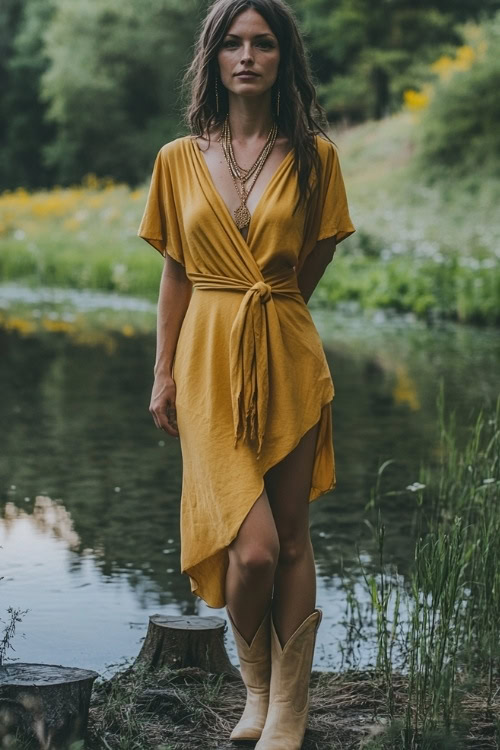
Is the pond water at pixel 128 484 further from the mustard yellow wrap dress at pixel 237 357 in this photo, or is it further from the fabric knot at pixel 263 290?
the fabric knot at pixel 263 290

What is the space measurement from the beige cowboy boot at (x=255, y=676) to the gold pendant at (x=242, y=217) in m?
1.03

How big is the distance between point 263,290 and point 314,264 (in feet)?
1.11

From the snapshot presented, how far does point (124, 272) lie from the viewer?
73.3 ft

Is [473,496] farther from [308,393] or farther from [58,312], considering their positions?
[58,312]

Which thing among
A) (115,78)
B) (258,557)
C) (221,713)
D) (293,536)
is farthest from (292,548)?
(115,78)

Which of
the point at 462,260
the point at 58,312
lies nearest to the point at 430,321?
the point at 462,260

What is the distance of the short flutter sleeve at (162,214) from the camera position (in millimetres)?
3631

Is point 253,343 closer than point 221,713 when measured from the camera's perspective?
Yes

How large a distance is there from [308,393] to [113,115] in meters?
43.5

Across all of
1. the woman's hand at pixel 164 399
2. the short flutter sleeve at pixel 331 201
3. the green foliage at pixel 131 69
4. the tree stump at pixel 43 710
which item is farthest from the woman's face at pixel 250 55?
the green foliage at pixel 131 69

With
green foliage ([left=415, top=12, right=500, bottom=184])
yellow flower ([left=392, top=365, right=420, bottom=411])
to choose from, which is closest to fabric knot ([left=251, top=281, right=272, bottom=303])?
yellow flower ([left=392, top=365, right=420, bottom=411])

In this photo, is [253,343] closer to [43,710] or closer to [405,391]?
[43,710]

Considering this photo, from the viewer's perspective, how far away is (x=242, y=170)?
3533mm

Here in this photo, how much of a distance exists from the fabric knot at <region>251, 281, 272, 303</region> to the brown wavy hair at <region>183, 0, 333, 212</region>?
234mm
